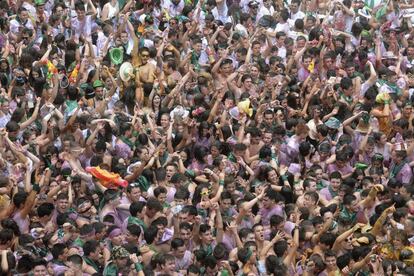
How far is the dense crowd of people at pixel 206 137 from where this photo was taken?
31.0ft

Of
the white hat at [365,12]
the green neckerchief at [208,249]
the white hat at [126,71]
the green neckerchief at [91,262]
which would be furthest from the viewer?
the white hat at [365,12]

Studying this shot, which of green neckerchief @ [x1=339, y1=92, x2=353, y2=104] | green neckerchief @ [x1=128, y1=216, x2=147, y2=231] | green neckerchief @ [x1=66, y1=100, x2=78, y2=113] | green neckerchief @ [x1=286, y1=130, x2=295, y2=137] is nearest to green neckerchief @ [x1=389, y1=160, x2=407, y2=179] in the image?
green neckerchief @ [x1=286, y1=130, x2=295, y2=137]

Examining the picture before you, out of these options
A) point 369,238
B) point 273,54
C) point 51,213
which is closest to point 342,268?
point 369,238

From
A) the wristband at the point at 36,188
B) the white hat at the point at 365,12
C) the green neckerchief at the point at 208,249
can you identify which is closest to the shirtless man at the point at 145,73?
the wristband at the point at 36,188

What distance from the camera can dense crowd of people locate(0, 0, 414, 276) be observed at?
9.46 m

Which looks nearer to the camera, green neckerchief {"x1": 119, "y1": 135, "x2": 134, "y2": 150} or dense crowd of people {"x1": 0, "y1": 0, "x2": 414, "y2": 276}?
dense crowd of people {"x1": 0, "y1": 0, "x2": 414, "y2": 276}

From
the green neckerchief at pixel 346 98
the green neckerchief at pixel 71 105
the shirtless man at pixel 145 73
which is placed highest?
the green neckerchief at pixel 71 105

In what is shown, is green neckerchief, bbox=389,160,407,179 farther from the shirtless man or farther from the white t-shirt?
the white t-shirt

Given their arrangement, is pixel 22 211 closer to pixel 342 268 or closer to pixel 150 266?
pixel 150 266

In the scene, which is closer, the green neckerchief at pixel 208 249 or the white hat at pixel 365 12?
the green neckerchief at pixel 208 249

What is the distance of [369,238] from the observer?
9.79 m

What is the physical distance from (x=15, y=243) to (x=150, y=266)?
4.14 feet

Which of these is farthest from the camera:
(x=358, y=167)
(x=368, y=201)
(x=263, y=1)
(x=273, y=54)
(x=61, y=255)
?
(x=263, y=1)

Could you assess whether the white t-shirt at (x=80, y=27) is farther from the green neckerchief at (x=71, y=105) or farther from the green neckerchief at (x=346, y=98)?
the green neckerchief at (x=346, y=98)
